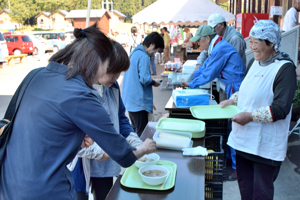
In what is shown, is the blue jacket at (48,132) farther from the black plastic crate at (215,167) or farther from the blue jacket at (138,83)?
the blue jacket at (138,83)

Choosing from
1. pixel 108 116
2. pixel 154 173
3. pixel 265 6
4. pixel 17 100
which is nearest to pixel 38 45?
pixel 265 6

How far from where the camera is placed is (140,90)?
394cm

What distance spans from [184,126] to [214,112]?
33cm

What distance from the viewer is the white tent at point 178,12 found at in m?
8.99

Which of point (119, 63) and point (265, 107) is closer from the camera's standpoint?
point (119, 63)

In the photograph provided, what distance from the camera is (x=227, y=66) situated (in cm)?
375

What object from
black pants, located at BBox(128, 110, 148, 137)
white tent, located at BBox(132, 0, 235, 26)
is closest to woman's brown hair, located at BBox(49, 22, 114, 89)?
black pants, located at BBox(128, 110, 148, 137)

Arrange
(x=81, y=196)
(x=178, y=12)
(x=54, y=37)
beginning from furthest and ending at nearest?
1. (x=54, y=37)
2. (x=178, y=12)
3. (x=81, y=196)

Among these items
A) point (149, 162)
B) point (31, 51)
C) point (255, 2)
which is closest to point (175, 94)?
point (149, 162)

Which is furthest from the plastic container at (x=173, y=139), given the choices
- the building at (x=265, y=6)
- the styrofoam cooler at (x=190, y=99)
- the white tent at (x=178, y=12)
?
the building at (x=265, y=6)

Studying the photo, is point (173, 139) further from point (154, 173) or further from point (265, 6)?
point (265, 6)

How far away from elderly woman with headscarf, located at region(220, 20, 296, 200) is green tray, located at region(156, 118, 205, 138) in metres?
0.33

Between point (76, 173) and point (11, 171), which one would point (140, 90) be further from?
point (11, 171)

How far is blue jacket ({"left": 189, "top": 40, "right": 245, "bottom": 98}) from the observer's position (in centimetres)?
370
